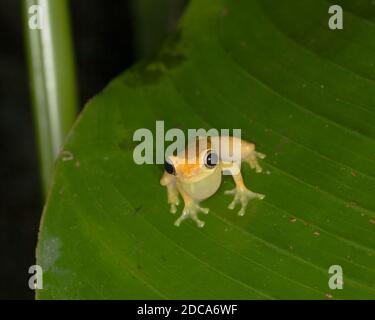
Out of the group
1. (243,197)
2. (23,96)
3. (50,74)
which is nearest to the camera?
(243,197)

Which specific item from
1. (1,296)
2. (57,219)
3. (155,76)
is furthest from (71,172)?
(1,296)

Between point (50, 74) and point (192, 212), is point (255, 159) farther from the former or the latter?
point (50, 74)

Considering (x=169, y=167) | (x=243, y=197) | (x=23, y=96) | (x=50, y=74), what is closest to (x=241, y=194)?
(x=243, y=197)

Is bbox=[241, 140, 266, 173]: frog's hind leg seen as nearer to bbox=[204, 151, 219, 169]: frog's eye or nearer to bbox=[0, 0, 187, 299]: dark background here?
bbox=[204, 151, 219, 169]: frog's eye

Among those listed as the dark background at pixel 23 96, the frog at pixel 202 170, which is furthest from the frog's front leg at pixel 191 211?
the dark background at pixel 23 96

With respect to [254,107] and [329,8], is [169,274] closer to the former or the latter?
[254,107]
